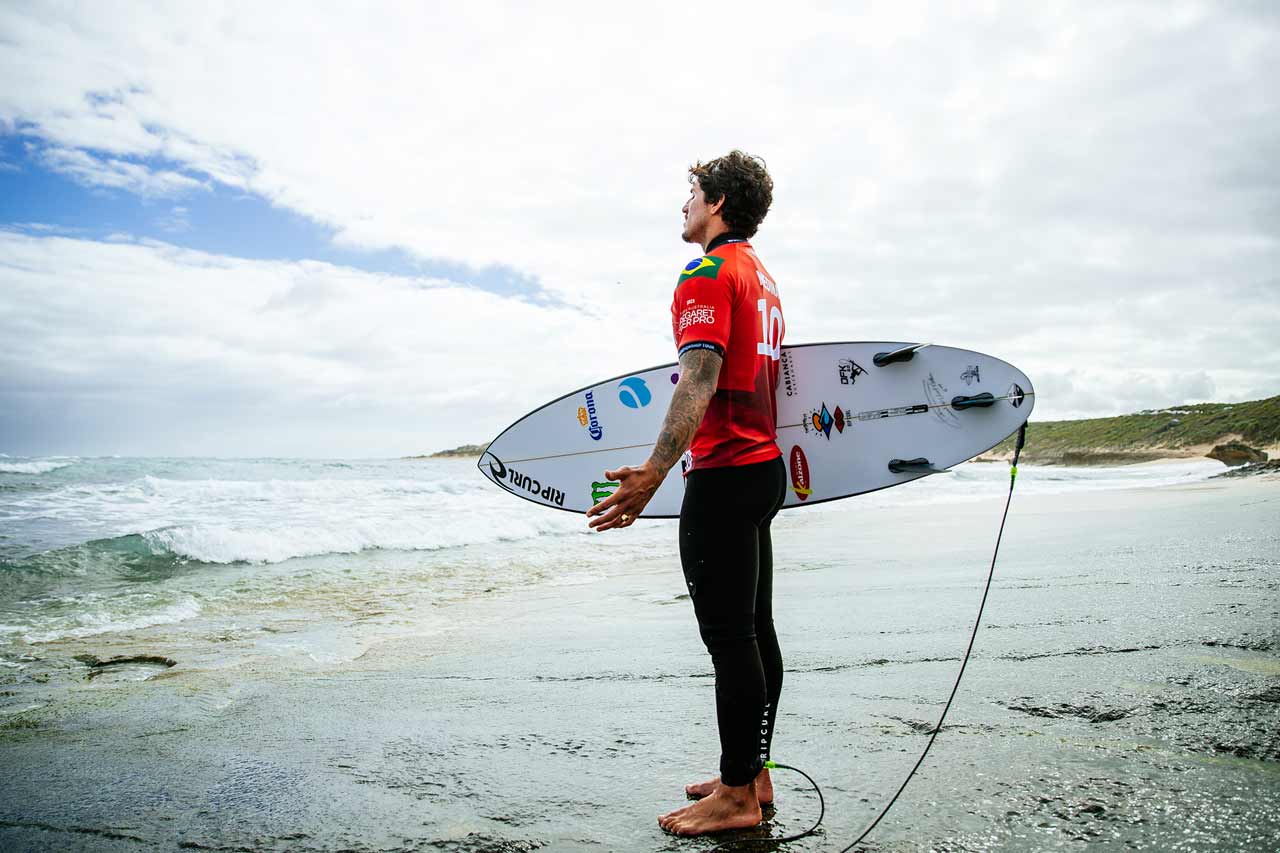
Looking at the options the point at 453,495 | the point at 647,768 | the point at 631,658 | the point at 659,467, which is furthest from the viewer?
the point at 453,495

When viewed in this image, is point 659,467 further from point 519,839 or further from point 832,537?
point 832,537

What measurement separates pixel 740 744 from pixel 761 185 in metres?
1.46

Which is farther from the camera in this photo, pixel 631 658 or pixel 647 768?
pixel 631 658

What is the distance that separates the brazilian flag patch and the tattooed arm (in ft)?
0.67

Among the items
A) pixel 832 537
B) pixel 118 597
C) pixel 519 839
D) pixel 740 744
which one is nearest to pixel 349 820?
pixel 519 839

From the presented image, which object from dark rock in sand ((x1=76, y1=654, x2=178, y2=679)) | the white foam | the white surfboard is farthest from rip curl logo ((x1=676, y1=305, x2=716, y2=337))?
the white foam

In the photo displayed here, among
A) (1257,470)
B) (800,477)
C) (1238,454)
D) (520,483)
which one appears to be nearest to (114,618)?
(520,483)

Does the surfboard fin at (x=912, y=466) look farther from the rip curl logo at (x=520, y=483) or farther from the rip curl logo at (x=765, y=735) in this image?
the rip curl logo at (x=520, y=483)

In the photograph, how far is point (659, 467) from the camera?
1.69 meters

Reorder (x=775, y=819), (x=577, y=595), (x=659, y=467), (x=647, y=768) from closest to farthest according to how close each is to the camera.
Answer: (x=659, y=467), (x=775, y=819), (x=647, y=768), (x=577, y=595)

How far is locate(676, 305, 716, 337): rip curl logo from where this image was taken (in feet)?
5.76

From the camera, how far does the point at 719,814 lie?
1763 mm

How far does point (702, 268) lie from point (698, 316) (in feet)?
0.44

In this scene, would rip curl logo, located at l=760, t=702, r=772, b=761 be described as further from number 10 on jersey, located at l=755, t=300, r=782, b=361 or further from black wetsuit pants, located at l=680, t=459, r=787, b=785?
number 10 on jersey, located at l=755, t=300, r=782, b=361
